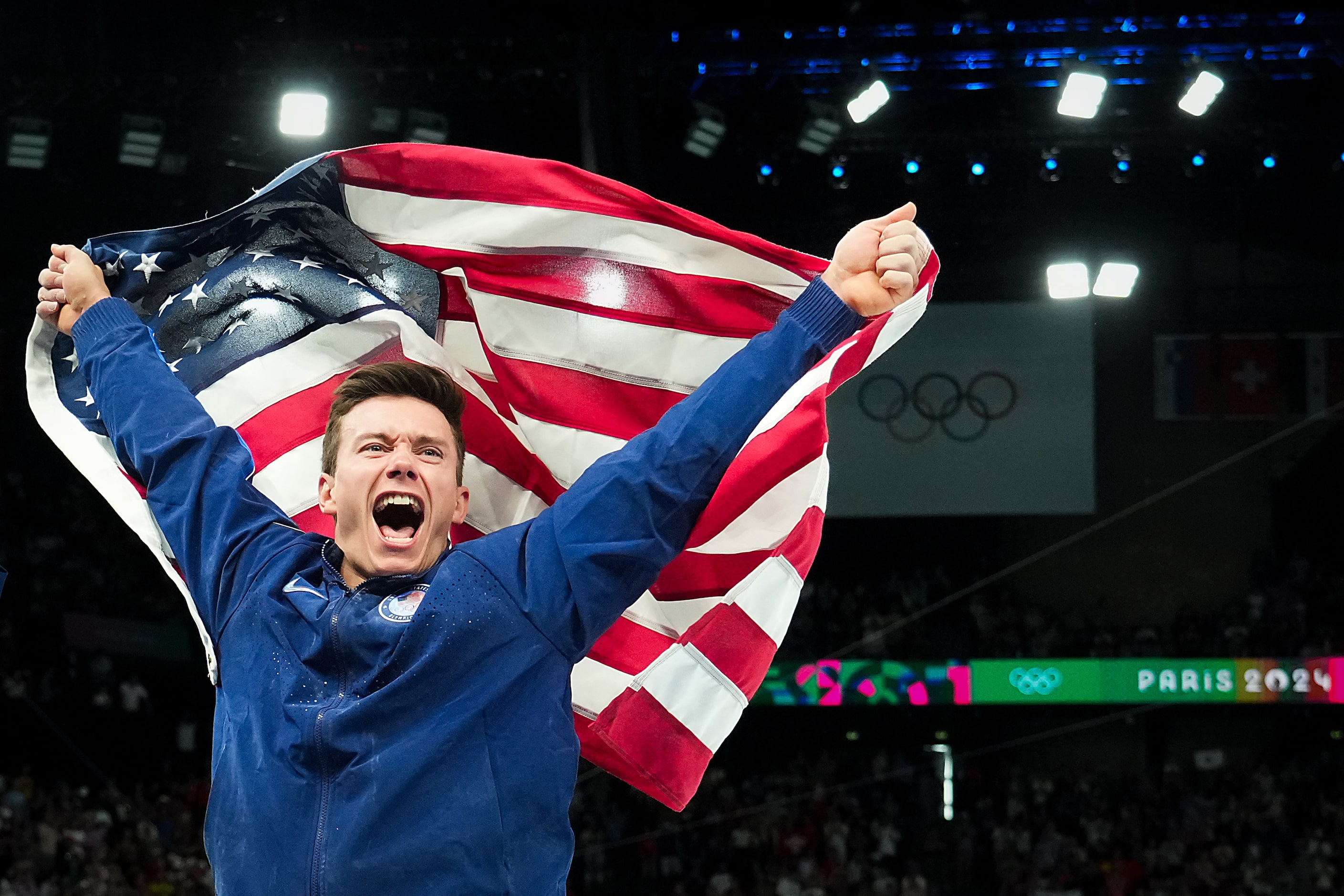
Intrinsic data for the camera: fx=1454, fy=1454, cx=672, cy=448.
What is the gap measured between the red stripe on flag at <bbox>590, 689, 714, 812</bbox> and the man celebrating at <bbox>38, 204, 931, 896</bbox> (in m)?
0.71

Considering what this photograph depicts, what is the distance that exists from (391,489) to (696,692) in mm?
977

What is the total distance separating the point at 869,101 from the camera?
1126 centimetres

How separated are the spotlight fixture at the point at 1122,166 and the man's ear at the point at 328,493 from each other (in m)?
11.0

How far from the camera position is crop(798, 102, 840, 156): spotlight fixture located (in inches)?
478

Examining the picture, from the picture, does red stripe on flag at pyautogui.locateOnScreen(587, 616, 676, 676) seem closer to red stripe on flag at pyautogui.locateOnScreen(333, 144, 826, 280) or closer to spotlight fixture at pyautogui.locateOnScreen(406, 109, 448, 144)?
red stripe on flag at pyautogui.locateOnScreen(333, 144, 826, 280)

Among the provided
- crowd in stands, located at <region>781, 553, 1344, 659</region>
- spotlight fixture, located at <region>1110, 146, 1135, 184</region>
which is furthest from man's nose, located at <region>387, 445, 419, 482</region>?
crowd in stands, located at <region>781, 553, 1344, 659</region>

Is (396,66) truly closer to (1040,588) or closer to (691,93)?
(691,93)

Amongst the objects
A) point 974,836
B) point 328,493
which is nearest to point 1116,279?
point 974,836

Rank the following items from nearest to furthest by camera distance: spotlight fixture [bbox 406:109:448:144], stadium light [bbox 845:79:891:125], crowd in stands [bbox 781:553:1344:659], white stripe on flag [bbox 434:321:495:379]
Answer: white stripe on flag [bbox 434:321:495:379] → stadium light [bbox 845:79:891:125] → spotlight fixture [bbox 406:109:448:144] → crowd in stands [bbox 781:553:1344:659]

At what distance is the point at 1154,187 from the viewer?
51.2 feet

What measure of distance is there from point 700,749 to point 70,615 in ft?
46.2

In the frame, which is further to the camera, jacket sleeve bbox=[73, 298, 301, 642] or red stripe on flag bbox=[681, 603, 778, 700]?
red stripe on flag bbox=[681, 603, 778, 700]

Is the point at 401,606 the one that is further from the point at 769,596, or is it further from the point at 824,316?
the point at 769,596

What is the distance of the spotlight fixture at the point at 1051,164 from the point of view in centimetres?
1257
